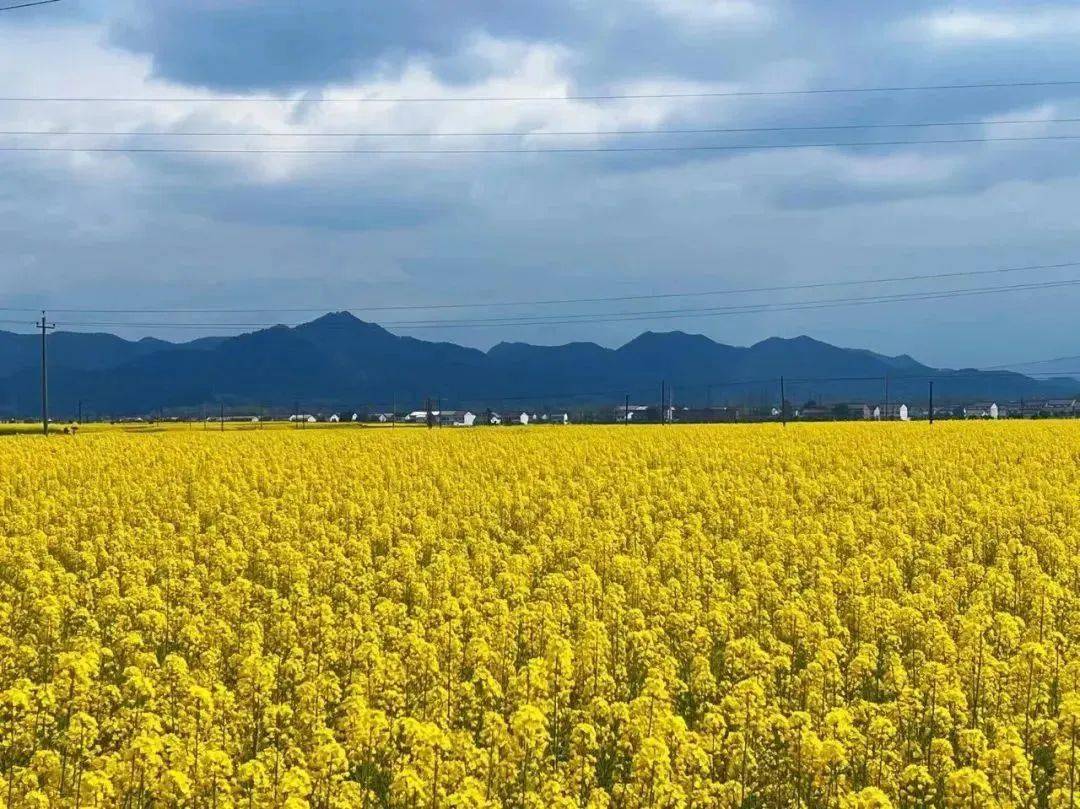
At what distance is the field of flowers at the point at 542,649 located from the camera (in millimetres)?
6867

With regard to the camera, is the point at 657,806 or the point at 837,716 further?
the point at 837,716

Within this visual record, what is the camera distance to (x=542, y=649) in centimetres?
1016

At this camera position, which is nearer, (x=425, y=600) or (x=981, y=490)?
(x=425, y=600)

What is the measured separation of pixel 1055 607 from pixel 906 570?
2805mm

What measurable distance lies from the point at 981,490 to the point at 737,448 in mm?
14106

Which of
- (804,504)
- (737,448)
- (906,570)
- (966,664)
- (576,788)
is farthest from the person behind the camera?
(737,448)

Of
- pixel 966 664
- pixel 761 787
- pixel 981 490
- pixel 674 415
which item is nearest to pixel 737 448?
pixel 981 490

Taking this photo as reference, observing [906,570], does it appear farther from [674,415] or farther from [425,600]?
[674,415]

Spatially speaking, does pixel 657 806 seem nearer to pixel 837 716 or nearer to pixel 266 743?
pixel 837 716

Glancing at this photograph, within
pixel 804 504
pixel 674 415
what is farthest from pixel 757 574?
pixel 674 415

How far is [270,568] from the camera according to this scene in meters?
14.2

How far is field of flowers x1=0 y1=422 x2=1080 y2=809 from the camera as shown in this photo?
6.87m

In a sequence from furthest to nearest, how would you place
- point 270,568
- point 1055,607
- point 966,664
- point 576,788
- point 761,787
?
1. point 270,568
2. point 1055,607
3. point 966,664
4. point 761,787
5. point 576,788

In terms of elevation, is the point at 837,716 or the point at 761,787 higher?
the point at 837,716
